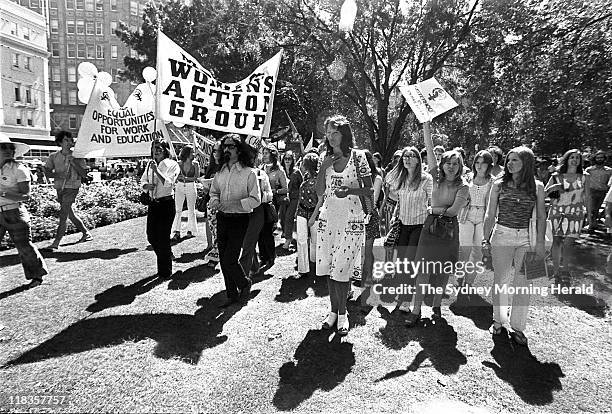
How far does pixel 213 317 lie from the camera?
4.81 metres

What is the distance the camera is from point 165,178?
Answer: 5.99m

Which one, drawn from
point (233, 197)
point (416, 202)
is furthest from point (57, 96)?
point (416, 202)

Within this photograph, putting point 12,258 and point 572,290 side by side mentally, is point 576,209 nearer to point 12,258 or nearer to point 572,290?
point 572,290

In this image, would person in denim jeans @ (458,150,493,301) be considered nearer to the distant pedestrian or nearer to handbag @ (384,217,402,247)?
handbag @ (384,217,402,247)

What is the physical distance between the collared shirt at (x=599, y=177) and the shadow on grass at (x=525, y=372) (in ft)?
29.3

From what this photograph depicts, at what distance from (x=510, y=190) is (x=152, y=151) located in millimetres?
4691

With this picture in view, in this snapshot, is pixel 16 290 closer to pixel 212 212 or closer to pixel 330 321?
pixel 212 212

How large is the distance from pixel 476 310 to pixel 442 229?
56.7 inches

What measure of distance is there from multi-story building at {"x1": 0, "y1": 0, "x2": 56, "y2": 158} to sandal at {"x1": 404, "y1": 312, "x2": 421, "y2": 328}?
5228 centimetres

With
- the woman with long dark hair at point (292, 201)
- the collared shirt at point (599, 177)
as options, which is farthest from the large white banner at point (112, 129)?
the collared shirt at point (599, 177)

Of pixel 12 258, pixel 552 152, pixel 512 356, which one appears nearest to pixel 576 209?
pixel 512 356

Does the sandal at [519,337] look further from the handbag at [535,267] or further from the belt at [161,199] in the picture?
the belt at [161,199]

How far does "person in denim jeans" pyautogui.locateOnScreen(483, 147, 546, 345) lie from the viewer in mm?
4211
